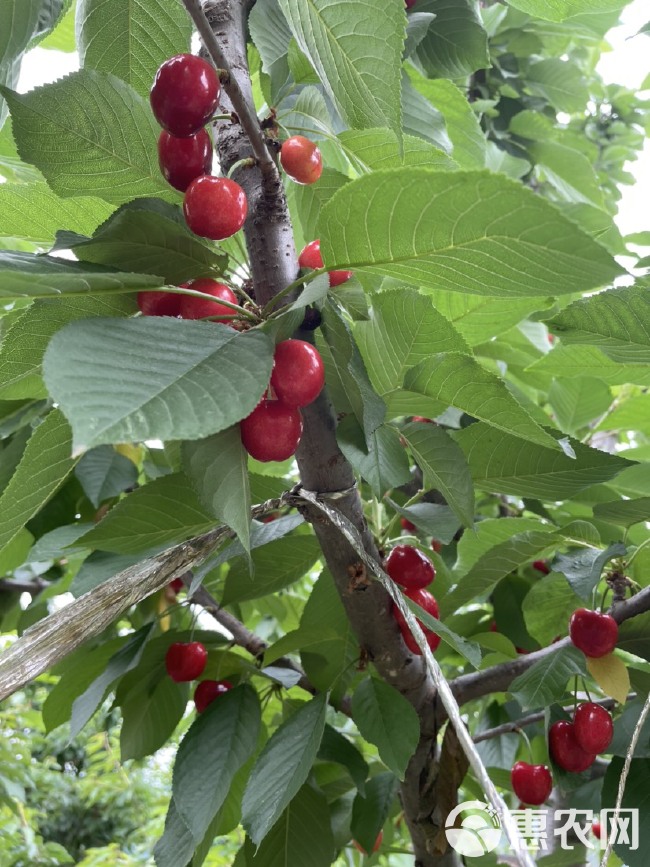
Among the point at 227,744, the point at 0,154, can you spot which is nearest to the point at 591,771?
the point at 227,744

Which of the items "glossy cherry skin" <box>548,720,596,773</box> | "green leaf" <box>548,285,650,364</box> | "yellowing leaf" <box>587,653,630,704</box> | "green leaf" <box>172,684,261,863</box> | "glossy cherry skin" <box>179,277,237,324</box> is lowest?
"glossy cherry skin" <box>548,720,596,773</box>

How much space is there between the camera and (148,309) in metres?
0.46

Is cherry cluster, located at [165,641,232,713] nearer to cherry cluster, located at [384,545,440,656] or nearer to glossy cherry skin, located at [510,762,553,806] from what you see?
cherry cluster, located at [384,545,440,656]

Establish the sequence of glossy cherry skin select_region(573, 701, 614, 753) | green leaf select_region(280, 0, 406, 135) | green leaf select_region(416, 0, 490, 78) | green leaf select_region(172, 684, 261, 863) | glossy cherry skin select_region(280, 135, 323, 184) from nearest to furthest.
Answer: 1. green leaf select_region(280, 0, 406, 135)
2. glossy cherry skin select_region(280, 135, 323, 184)
3. green leaf select_region(172, 684, 261, 863)
4. glossy cherry skin select_region(573, 701, 614, 753)
5. green leaf select_region(416, 0, 490, 78)

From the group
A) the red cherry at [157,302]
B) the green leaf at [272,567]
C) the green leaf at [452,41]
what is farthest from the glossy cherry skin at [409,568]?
the green leaf at [452,41]

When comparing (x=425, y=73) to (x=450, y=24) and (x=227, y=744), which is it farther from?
(x=227, y=744)

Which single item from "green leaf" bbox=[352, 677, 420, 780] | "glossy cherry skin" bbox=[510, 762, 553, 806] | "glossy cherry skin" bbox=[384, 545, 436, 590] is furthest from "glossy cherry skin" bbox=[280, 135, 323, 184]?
"glossy cherry skin" bbox=[510, 762, 553, 806]

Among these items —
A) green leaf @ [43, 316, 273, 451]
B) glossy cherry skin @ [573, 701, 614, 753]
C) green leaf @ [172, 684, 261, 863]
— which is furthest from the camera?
glossy cherry skin @ [573, 701, 614, 753]

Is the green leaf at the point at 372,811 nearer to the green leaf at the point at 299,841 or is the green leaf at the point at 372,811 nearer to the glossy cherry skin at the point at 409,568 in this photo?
the green leaf at the point at 299,841

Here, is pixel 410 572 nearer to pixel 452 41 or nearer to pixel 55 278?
pixel 55 278

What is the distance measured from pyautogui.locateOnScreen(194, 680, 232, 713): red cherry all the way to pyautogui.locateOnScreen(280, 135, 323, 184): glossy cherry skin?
0.57 metres

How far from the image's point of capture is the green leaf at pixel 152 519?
24.9 inches

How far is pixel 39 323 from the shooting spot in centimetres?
45

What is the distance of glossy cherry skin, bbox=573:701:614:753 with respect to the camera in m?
0.79
